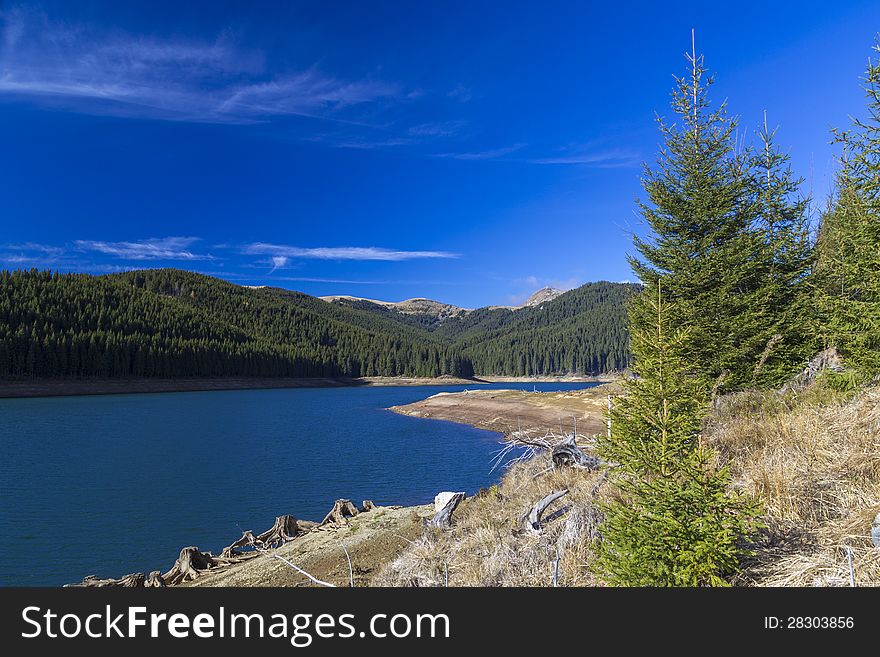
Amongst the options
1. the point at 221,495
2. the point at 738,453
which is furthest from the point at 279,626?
the point at 221,495

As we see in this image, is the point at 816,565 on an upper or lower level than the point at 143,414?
upper

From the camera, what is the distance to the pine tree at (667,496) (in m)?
5.65

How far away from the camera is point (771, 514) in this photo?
762cm

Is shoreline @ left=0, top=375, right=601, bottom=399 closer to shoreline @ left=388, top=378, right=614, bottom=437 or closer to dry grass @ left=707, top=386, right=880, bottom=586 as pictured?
shoreline @ left=388, top=378, right=614, bottom=437

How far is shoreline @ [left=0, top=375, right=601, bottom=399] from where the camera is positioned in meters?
97.3

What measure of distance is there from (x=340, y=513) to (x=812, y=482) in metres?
15.8

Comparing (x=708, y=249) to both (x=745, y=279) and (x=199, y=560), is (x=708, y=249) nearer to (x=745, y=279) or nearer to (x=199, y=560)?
(x=745, y=279)

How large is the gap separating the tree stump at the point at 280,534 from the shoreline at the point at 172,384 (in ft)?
348

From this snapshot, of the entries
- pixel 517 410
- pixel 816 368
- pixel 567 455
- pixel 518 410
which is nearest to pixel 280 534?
pixel 567 455

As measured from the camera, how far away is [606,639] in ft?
15.0

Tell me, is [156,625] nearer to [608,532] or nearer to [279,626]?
[279,626]

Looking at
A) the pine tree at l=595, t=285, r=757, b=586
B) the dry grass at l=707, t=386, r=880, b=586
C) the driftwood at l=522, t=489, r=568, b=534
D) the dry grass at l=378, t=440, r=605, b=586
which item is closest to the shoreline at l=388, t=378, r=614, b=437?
the dry grass at l=378, t=440, r=605, b=586

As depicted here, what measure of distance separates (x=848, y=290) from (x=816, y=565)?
14.6 meters

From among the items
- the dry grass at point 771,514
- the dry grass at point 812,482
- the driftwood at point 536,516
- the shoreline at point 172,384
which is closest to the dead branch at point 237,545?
the dry grass at point 771,514
